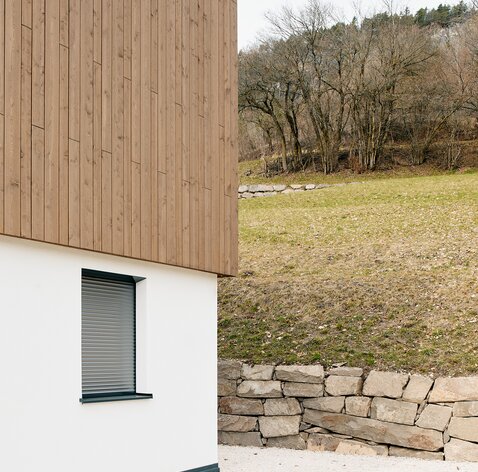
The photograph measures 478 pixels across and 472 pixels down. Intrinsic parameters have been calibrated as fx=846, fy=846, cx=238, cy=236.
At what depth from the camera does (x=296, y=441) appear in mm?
12461

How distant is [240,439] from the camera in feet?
41.7

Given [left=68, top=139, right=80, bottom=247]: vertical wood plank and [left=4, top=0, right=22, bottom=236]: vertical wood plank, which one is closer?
[left=4, top=0, right=22, bottom=236]: vertical wood plank

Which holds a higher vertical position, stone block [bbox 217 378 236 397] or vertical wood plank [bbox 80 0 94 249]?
vertical wood plank [bbox 80 0 94 249]

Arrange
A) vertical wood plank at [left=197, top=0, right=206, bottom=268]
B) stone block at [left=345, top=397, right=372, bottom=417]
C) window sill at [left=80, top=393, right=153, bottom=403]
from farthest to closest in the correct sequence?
stone block at [left=345, top=397, right=372, bottom=417]
vertical wood plank at [left=197, top=0, right=206, bottom=268]
window sill at [left=80, top=393, right=153, bottom=403]

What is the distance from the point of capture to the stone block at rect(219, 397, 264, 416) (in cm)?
1269

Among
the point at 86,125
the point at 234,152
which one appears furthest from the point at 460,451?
the point at 86,125

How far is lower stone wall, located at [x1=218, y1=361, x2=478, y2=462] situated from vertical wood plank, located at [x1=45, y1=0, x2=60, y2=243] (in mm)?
5929

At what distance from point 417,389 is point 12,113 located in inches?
282

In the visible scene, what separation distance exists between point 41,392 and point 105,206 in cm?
196

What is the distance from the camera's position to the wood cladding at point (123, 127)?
24.3 feet

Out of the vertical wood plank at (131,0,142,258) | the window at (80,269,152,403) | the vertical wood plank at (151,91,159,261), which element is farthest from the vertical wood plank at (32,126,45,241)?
the vertical wood plank at (151,91,159,261)

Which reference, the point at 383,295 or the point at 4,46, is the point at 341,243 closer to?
the point at 383,295

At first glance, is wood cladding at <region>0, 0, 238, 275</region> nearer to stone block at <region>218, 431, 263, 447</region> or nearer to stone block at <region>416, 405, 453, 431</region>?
stone block at <region>218, 431, 263, 447</region>

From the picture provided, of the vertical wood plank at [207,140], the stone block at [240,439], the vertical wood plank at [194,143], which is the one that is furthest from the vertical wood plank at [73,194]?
the stone block at [240,439]
